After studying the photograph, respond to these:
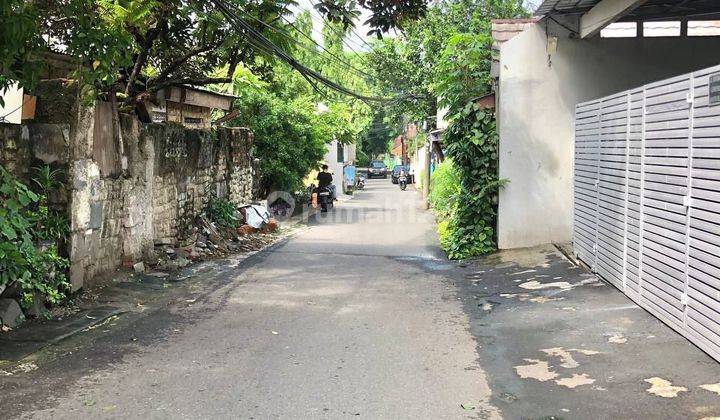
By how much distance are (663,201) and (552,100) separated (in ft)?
19.3

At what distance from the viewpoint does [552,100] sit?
11766mm

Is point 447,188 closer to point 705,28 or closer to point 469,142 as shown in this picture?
point 469,142

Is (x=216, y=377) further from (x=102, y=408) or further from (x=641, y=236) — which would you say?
(x=641, y=236)

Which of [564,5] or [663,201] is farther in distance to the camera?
[564,5]

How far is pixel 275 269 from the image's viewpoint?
451 inches

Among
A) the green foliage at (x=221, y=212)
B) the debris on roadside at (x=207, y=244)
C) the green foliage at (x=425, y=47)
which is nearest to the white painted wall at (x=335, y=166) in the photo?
the green foliage at (x=425, y=47)

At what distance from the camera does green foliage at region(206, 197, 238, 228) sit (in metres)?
14.6

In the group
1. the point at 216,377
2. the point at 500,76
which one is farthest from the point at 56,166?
the point at 500,76

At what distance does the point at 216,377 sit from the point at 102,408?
0.95 metres

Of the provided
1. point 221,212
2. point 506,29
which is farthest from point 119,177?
point 506,29

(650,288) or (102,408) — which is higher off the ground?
A: (650,288)

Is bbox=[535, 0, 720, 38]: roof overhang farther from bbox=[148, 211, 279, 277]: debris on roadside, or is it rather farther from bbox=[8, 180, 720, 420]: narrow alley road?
bbox=[148, 211, 279, 277]: debris on roadside

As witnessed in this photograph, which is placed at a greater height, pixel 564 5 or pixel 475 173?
pixel 564 5

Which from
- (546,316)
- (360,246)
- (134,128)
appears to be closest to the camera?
(546,316)
